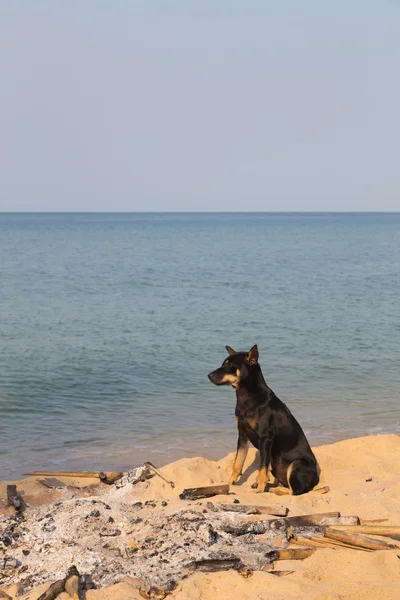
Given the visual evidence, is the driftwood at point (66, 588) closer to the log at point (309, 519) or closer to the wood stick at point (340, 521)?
the log at point (309, 519)

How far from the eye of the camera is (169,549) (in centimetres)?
606

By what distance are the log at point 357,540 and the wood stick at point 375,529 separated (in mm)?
220

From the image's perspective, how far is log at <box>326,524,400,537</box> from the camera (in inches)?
247

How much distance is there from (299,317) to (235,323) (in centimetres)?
275

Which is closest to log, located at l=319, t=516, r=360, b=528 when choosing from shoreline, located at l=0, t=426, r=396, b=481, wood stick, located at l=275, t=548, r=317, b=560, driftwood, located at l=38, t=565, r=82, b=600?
wood stick, located at l=275, t=548, r=317, b=560

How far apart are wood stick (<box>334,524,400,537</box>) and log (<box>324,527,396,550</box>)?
0.22 meters

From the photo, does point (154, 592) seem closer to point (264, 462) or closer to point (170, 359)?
point (264, 462)

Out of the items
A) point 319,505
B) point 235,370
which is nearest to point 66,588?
point 319,505

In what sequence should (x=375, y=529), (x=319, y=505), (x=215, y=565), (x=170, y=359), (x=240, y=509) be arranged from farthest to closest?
(x=170, y=359) < (x=319, y=505) < (x=240, y=509) < (x=375, y=529) < (x=215, y=565)

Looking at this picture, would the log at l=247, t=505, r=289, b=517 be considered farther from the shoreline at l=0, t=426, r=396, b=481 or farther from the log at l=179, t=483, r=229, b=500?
the shoreline at l=0, t=426, r=396, b=481

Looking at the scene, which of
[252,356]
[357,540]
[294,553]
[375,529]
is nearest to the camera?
[294,553]

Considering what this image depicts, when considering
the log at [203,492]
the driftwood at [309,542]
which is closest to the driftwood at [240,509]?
the log at [203,492]

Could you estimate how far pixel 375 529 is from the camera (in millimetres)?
6297

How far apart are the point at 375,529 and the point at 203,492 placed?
6.19 ft
